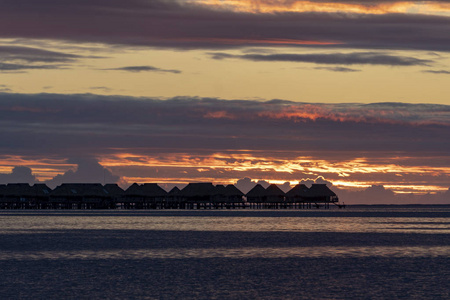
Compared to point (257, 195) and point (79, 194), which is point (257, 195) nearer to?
point (257, 195)

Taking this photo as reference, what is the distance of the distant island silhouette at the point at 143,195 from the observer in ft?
573

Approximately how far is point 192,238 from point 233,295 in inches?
1340

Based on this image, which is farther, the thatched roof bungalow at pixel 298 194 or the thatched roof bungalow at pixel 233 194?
the thatched roof bungalow at pixel 298 194

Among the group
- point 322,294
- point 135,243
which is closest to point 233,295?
point 322,294

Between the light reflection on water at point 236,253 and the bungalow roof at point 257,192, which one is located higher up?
the bungalow roof at point 257,192

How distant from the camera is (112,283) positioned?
3234 cm

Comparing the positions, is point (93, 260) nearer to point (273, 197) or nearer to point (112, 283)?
point (112, 283)

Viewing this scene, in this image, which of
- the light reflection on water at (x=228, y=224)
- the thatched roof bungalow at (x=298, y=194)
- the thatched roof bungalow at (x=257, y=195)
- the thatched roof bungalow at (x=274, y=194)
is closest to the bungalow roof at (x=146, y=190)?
the thatched roof bungalow at (x=257, y=195)

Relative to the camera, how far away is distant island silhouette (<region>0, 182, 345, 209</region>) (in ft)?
573

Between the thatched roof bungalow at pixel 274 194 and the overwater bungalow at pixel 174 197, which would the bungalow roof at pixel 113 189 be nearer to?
the overwater bungalow at pixel 174 197

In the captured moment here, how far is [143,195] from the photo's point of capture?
176 m

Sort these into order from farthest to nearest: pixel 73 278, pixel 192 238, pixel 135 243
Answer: pixel 192 238, pixel 135 243, pixel 73 278

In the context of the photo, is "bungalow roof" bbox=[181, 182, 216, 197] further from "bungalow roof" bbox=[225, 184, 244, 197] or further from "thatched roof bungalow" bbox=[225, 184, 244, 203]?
"thatched roof bungalow" bbox=[225, 184, 244, 203]

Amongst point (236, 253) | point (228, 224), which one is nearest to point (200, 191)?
point (228, 224)
